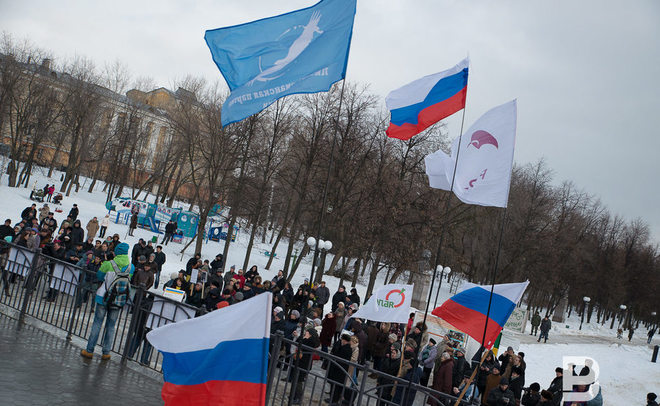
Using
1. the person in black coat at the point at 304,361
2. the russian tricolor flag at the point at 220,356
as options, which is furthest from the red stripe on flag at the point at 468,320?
the russian tricolor flag at the point at 220,356

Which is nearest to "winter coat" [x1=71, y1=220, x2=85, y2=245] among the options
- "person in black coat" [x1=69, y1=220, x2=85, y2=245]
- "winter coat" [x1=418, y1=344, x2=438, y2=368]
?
"person in black coat" [x1=69, y1=220, x2=85, y2=245]

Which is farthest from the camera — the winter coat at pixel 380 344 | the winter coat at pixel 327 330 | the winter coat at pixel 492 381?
the winter coat at pixel 380 344

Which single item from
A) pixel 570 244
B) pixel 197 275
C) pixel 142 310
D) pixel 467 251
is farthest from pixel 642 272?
pixel 142 310

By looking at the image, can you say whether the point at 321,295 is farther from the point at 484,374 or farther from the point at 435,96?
the point at 435,96

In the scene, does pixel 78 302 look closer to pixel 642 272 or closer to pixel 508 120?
pixel 508 120

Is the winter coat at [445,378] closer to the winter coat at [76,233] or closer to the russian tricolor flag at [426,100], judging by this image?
the russian tricolor flag at [426,100]

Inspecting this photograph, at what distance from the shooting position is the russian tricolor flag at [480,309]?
27.9 feet

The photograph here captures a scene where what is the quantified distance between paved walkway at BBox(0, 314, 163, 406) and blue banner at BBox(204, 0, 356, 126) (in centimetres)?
451

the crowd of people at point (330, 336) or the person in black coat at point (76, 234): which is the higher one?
the person in black coat at point (76, 234)

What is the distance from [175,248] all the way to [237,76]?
2804cm

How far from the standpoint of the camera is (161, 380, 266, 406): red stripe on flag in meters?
5.24

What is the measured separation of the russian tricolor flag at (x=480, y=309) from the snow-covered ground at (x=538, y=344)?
1549 cm

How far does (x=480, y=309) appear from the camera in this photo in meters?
8.73

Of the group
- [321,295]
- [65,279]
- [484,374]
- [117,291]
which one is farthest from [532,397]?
[65,279]
